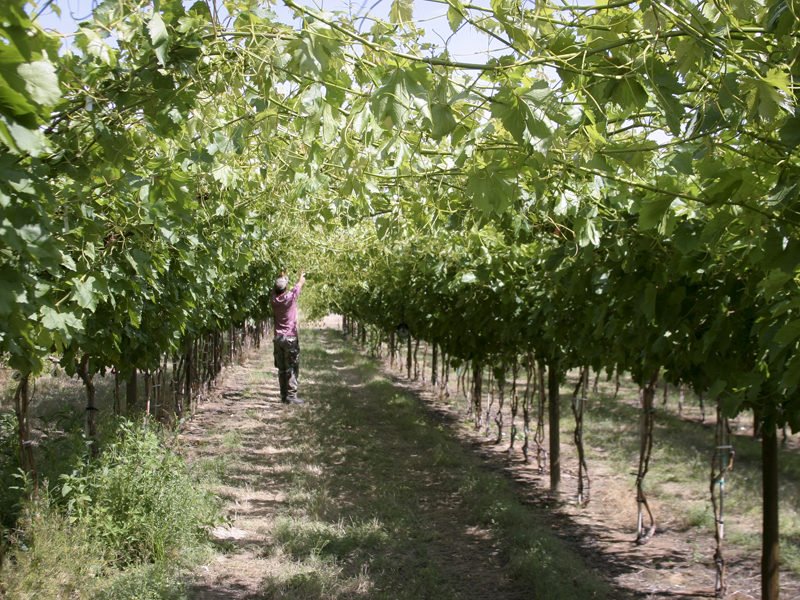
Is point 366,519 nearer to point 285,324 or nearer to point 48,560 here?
point 48,560

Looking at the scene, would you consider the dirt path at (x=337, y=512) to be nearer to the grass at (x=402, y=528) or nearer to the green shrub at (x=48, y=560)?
the grass at (x=402, y=528)

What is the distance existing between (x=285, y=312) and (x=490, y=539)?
4.82 m

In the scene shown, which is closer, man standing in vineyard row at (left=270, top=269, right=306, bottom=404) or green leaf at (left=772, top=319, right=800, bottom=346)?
green leaf at (left=772, top=319, right=800, bottom=346)

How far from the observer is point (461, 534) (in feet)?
16.4

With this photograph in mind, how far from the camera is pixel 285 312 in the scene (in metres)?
8.72

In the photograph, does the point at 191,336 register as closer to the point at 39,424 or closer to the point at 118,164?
the point at 39,424

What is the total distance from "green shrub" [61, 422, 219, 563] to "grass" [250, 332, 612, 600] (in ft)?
2.01

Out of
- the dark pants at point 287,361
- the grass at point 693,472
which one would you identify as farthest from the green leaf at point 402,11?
the dark pants at point 287,361

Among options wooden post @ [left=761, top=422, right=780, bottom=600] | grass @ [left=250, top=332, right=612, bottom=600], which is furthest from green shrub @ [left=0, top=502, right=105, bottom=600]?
wooden post @ [left=761, top=422, right=780, bottom=600]

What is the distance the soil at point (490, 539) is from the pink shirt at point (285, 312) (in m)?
1.42

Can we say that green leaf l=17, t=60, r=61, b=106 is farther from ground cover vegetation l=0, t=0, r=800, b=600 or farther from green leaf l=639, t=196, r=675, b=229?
green leaf l=639, t=196, r=675, b=229

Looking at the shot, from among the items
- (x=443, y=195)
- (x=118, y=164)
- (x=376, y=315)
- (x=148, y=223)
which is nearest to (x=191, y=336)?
(x=148, y=223)

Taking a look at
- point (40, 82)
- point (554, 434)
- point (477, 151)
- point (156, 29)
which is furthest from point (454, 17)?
point (554, 434)

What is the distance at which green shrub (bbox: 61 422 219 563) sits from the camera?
362 centimetres
